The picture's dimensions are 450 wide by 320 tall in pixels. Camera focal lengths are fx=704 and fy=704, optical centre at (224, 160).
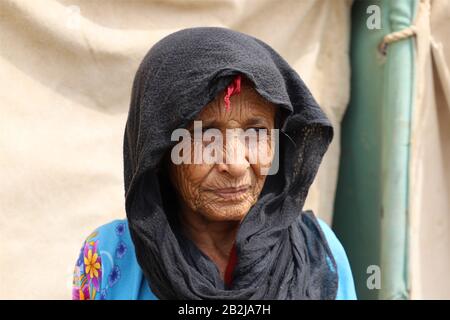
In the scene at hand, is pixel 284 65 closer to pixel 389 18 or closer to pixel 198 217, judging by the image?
pixel 198 217

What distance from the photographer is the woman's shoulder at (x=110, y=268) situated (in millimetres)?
1730

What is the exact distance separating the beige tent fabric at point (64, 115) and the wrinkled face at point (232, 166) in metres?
0.73

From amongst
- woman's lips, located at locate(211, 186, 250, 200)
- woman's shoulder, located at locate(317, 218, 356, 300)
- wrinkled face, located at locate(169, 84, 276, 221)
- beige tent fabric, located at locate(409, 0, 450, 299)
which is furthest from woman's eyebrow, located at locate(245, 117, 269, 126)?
beige tent fabric, located at locate(409, 0, 450, 299)

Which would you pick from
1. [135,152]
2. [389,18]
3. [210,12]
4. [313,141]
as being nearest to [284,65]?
[313,141]

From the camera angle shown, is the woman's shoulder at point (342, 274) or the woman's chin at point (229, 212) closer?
the woman's chin at point (229, 212)

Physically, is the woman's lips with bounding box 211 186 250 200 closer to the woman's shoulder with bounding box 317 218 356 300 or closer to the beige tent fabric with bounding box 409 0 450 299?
the woman's shoulder with bounding box 317 218 356 300

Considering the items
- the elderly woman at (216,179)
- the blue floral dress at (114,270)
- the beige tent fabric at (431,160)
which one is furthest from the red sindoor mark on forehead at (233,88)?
the beige tent fabric at (431,160)

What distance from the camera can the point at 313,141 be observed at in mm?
1718

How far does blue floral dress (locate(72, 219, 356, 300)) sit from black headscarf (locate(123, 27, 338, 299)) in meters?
0.07

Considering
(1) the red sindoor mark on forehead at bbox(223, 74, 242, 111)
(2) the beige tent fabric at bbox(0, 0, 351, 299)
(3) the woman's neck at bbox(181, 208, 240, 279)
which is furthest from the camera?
(2) the beige tent fabric at bbox(0, 0, 351, 299)

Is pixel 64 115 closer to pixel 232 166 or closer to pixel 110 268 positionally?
pixel 110 268

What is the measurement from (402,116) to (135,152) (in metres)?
1.11

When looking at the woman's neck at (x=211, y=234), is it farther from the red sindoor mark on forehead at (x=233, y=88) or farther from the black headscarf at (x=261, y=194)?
the red sindoor mark on forehead at (x=233, y=88)

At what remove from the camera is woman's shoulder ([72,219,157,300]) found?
1.73m
